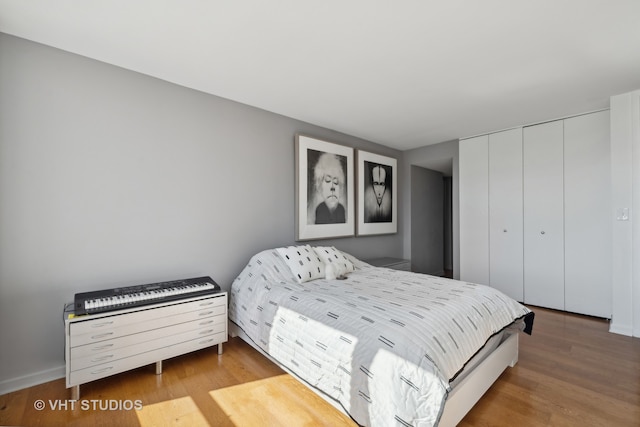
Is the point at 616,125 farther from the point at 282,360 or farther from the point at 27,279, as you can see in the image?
the point at 27,279

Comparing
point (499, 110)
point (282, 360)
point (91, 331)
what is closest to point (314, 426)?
point (282, 360)

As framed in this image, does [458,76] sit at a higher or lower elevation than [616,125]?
higher

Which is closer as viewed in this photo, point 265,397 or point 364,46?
point 265,397

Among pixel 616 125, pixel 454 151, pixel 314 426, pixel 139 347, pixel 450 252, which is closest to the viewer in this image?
pixel 314 426

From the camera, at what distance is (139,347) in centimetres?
211

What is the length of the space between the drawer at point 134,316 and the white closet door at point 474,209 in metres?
3.71

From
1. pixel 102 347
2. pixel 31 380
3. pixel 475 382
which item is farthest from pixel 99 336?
pixel 475 382

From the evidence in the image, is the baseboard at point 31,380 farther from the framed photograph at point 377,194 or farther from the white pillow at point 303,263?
the framed photograph at point 377,194

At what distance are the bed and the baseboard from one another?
131 centimetres

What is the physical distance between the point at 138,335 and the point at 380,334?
5.75 feet

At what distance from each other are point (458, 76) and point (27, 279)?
12.4 feet

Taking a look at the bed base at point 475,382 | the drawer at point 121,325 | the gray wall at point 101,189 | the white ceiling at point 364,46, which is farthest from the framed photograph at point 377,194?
the drawer at point 121,325

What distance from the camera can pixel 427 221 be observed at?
18.4 feet

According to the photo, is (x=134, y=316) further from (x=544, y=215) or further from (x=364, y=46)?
(x=544, y=215)
